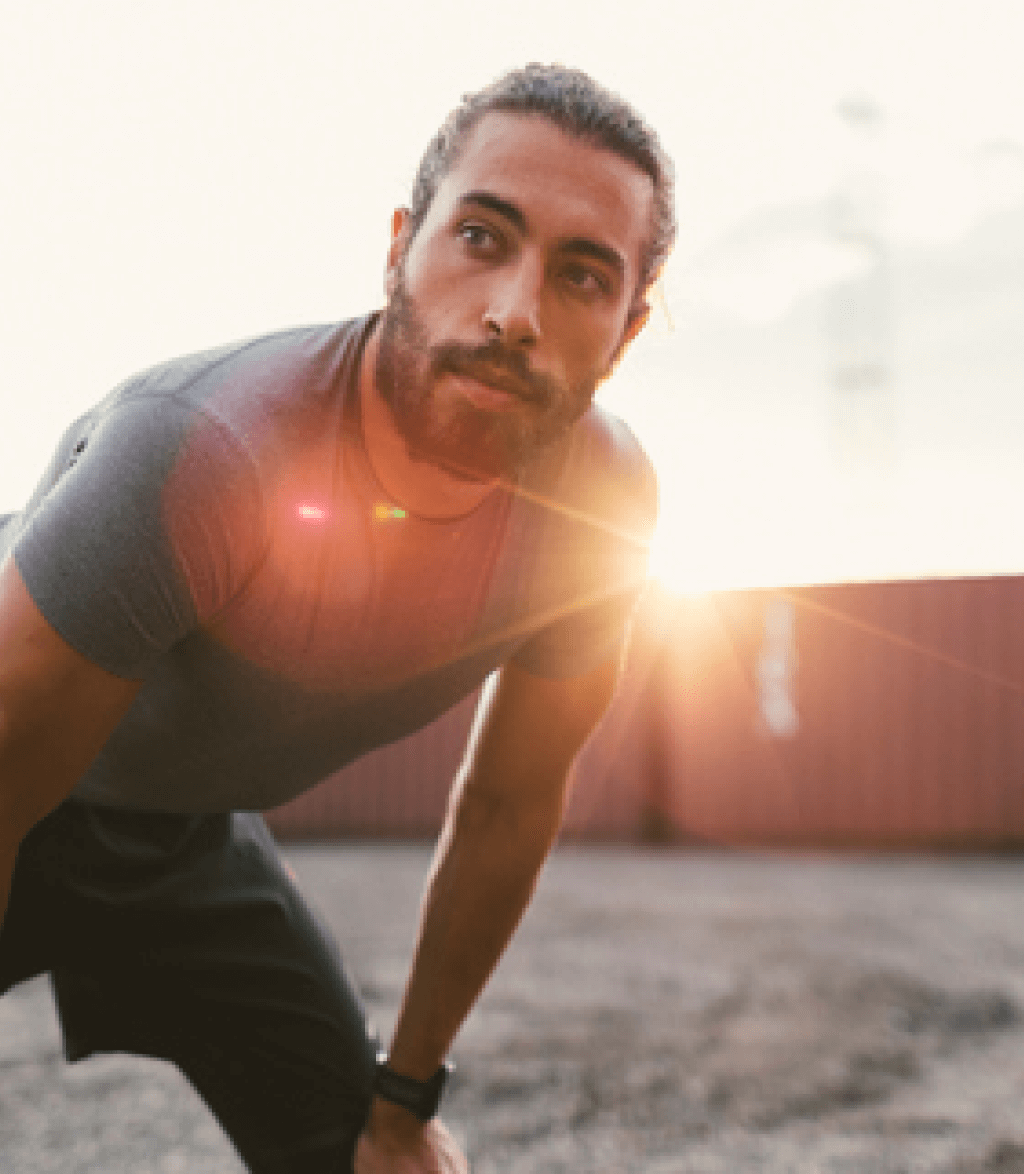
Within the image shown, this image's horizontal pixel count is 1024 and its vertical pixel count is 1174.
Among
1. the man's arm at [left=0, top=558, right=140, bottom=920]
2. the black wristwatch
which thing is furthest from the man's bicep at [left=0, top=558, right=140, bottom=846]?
the black wristwatch

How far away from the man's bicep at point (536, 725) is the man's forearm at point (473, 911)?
0.14ft

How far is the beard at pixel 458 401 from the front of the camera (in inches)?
53.6

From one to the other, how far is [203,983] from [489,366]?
1067 mm

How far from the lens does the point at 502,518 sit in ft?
4.85

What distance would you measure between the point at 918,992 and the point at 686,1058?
1488mm

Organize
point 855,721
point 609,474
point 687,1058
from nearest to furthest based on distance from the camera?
point 609,474
point 687,1058
point 855,721

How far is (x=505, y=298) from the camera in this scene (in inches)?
52.8

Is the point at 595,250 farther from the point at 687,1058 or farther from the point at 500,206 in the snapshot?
the point at 687,1058

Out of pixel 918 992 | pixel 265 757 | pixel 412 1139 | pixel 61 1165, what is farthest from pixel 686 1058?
pixel 265 757

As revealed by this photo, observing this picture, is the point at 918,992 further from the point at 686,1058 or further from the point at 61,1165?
the point at 61,1165

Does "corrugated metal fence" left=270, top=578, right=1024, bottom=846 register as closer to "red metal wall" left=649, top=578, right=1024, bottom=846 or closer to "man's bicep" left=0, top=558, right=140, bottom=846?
"red metal wall" left=649, top=578, right=1024, bottom=846

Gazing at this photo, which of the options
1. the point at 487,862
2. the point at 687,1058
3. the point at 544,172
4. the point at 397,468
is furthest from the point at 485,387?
the point at 687,1058

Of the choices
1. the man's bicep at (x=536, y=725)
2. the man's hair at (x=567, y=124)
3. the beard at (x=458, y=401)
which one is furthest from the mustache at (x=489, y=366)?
the man's bicep at (x=536, y=725)

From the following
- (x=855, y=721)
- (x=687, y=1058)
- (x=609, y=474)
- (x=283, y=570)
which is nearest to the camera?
(x=283, y=570)
